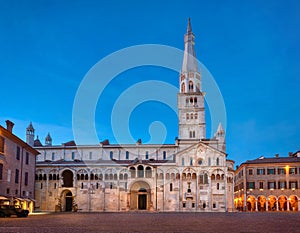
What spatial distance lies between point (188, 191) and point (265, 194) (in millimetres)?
16315

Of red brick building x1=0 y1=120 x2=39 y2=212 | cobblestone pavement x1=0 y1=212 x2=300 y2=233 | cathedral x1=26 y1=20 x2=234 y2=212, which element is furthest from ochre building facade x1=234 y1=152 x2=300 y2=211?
cobblestone pavement x1=0 y1=212 x2=300 y2=233

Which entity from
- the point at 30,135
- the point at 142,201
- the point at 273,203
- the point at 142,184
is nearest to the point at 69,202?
the point at 142,201

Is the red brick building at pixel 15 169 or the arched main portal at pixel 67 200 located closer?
the red brick building at pixel 15 169

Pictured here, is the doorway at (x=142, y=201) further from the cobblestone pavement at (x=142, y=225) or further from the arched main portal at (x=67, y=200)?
the cobblestone pavement at (x=142, y=225)

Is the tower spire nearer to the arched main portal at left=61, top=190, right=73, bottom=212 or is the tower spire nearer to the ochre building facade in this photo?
the ochre building facade

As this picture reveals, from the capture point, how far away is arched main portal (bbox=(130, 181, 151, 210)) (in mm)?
73312

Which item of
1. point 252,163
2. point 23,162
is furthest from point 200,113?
point 23,162

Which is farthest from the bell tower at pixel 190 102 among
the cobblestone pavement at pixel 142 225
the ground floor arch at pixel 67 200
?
the cobblestone pavement at pixel 142 225

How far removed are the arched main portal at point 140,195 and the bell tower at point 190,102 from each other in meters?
14.0

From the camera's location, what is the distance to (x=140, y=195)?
7381 centimetres

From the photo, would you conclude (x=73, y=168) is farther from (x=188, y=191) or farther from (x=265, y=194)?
(x=265, y=194)

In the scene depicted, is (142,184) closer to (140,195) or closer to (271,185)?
(140,195)

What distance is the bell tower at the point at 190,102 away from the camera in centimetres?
8175

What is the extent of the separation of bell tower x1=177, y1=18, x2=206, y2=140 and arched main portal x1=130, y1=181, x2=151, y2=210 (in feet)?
46.1
